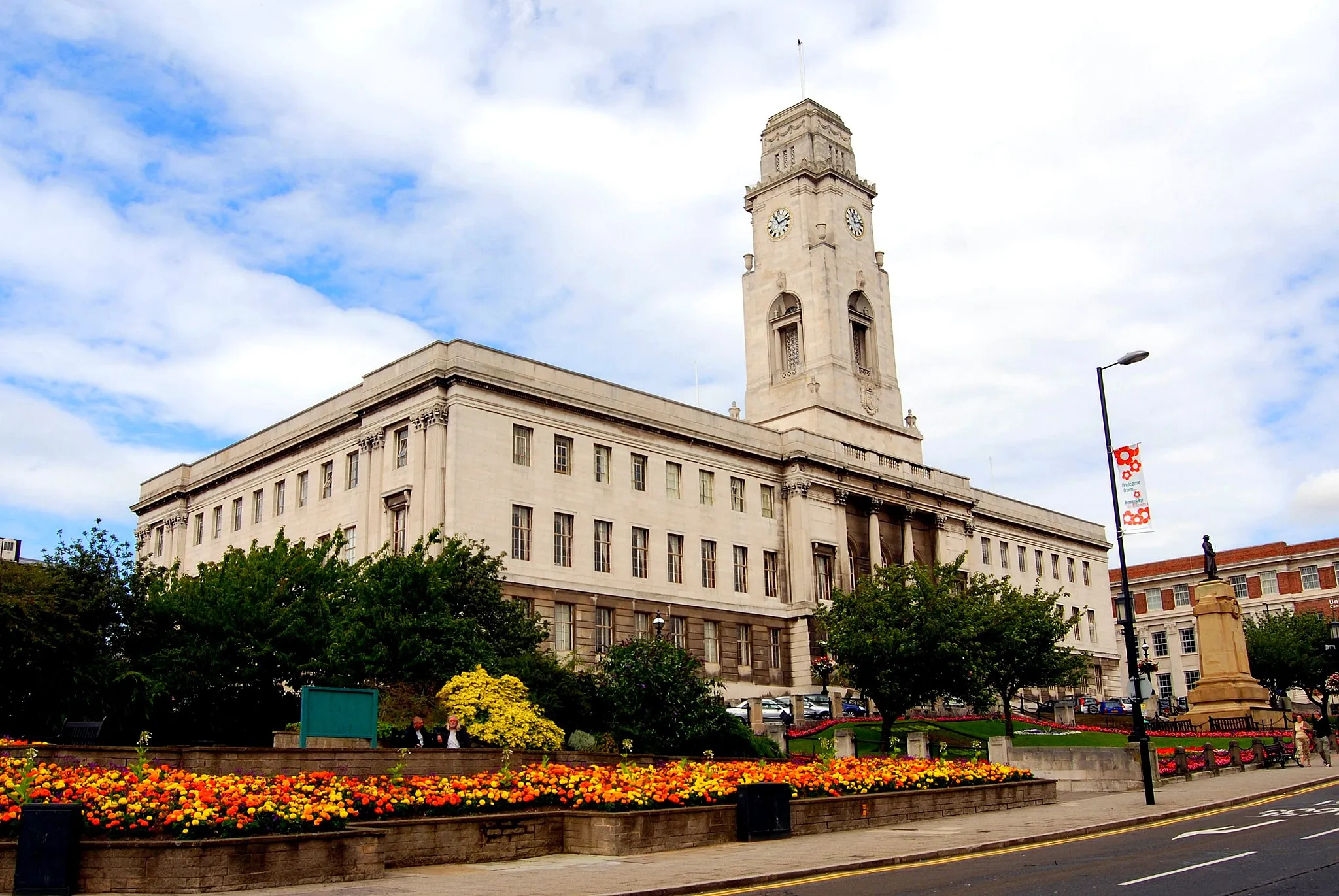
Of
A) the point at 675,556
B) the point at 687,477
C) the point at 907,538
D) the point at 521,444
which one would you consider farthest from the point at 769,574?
the point at 521,444

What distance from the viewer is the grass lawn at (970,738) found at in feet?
142

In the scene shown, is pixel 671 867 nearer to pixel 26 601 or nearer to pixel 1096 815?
pixel 1096 815

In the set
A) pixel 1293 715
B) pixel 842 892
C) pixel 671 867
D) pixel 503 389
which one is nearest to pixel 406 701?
pixel 671 867

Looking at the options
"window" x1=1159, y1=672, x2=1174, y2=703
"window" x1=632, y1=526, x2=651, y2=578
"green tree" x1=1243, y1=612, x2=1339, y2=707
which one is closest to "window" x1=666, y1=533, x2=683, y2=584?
"window" x1=632, y1=526, x2=651, y2=578

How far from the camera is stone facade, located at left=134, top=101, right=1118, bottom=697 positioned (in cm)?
5378

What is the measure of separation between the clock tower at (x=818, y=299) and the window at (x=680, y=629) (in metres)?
16.9

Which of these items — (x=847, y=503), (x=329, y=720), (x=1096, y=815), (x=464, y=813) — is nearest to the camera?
(x=464, y=813)

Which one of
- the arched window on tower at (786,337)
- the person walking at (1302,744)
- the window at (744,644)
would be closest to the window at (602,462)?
the window at (744,644)

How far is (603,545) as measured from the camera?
188 ft

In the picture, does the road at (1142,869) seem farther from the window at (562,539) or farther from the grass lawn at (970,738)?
the window at (562,539)

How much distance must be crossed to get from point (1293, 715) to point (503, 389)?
36.9 m

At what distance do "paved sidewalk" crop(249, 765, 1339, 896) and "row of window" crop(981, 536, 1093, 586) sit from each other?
5687 centimetres

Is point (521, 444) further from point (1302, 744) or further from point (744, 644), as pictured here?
point (1302, 744)

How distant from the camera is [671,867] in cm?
1731
